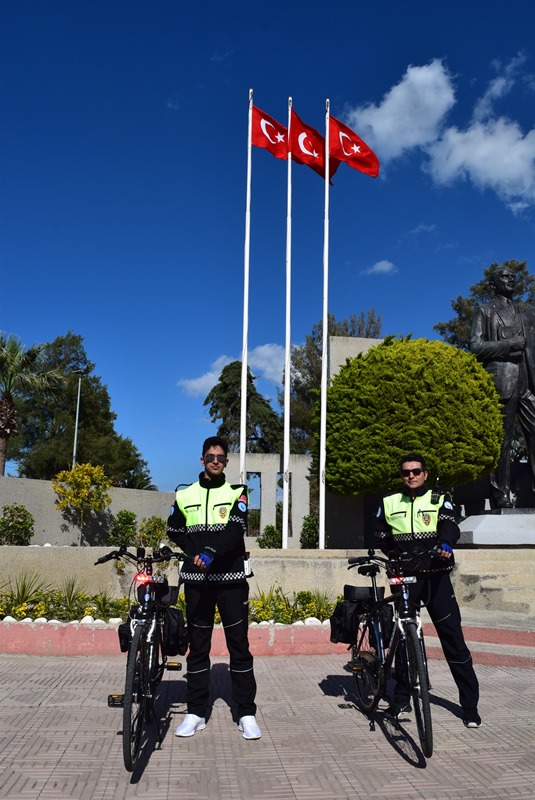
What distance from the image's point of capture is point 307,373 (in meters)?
47.1

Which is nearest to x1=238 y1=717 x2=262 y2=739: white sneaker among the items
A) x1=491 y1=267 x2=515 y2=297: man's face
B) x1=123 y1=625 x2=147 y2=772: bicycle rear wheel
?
x1=123 y1=625 x2=147 y2=772: bicycle rear wheel

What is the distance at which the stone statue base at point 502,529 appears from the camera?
12250mm

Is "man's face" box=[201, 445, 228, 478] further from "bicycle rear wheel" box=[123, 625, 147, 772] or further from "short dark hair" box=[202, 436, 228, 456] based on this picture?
"bicycle rear wheel" box=[123, 625, 147, 772]

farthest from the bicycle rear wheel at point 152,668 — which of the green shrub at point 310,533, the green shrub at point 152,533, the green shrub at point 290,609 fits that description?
the green shrub at point 310,533

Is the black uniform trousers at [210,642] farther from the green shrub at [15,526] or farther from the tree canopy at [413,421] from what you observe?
the tree canopy at [413,421]

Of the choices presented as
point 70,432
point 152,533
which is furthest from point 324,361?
point 70,432

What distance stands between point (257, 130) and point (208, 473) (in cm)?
1507

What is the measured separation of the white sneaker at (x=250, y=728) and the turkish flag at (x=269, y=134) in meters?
15.8

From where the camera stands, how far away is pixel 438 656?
7559 millimetres

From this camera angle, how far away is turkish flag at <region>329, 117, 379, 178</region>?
18.4m

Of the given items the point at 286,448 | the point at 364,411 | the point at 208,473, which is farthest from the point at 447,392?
the point at 208,473

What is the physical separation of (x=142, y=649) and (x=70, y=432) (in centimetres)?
4460

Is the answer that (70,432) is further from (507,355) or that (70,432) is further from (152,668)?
(152,668)

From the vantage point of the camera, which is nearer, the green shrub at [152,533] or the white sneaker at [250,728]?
the white sneaker at [250,728]
